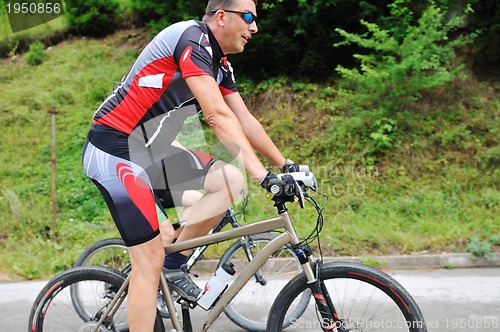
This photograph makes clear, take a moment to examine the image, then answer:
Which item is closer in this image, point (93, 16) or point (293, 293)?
point (293, 293)

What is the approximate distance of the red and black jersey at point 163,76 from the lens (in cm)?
278

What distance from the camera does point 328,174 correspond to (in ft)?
26.1

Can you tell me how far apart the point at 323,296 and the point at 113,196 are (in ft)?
4.00

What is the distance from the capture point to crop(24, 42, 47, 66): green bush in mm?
12875

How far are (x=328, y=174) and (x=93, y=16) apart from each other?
8427 millimetres

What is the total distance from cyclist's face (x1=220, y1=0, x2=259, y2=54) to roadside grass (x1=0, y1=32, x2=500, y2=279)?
3.02 metres

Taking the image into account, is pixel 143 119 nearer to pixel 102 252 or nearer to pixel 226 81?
pixel 226 81

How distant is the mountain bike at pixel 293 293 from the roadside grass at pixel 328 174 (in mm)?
2380

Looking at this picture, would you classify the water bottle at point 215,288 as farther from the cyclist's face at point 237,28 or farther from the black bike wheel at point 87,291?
the cyclist's face at point 237,28

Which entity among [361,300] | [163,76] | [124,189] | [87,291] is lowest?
[87,291]

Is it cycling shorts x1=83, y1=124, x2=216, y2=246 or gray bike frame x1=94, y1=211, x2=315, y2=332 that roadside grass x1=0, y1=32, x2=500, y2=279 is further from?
cycling shorts x1=83, y1=124, x2=216, y2=246

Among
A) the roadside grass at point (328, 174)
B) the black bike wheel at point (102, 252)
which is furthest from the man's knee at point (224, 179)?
the roadside grass at point (328, 174)

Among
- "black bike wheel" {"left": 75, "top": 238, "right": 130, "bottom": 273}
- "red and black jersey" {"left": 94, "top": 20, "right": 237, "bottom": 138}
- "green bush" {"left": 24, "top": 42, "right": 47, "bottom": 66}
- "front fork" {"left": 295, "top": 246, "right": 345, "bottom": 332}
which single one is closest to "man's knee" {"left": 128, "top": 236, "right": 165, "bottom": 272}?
"red and black jersey" {"left": 94, "top": 20, "right": 237, "bottom": 138}

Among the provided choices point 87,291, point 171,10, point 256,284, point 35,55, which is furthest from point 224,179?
point 35,55
